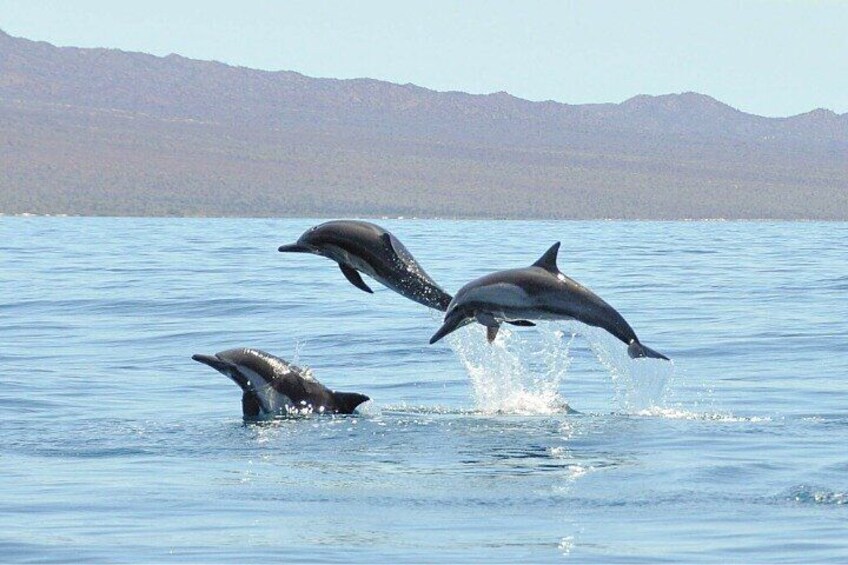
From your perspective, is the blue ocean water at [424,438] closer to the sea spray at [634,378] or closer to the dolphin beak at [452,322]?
the sea spray at [634,378]

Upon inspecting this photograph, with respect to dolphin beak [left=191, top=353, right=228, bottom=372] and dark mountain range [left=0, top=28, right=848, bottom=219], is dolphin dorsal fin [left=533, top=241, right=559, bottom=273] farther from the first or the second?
dark mountain range [left=0, top=28, right=848, bottom=219]

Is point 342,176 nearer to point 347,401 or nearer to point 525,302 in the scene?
point 347,401

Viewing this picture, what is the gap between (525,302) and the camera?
12086 millimetres

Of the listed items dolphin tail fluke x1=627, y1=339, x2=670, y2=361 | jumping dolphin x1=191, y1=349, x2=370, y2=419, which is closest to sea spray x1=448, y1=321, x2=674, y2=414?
dolphin tail fluke x1=627, y1=339, x2=670, y2=361

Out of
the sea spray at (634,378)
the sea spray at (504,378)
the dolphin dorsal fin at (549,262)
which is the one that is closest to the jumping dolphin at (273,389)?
the sea spray at (504,378)

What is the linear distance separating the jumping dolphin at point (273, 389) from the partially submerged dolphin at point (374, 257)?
1.83m

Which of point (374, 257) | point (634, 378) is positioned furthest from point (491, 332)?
point (634, 378)

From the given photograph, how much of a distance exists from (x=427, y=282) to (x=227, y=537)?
3534 millimetres

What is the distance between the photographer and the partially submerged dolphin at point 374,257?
39.5ft

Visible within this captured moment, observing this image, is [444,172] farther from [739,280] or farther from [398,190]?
[739,280]

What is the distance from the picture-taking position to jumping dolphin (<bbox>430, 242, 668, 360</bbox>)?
39.6ft

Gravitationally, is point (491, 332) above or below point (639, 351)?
above

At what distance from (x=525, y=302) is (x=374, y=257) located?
114 centimetres

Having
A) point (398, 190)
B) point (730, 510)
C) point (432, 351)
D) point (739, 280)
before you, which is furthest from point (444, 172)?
point (730, 510)
